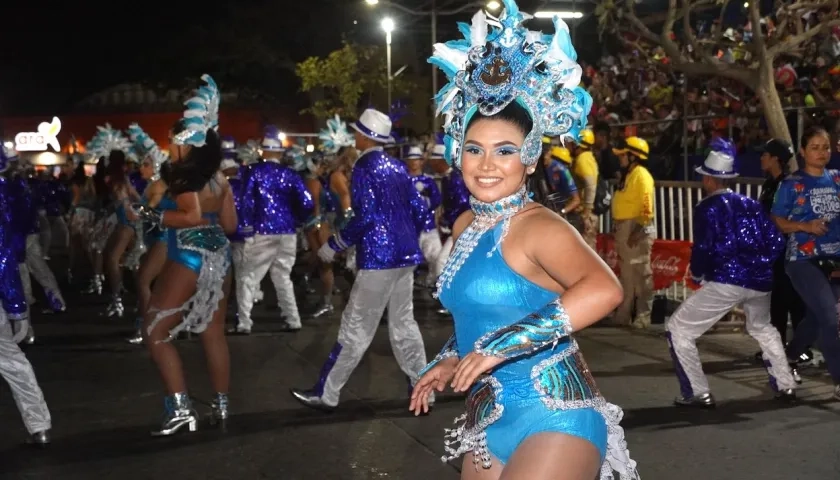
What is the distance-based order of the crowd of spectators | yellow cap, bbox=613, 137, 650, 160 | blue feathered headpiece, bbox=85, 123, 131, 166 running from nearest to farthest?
yellow cap, bbox=613, 137, 650, 160 → the crowd of spectators → blue feathered headpiece, bbox=85, 123, 131, 166

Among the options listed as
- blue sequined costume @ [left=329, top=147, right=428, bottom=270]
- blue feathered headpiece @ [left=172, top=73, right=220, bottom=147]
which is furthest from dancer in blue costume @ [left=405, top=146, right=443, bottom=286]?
blue feathered headpiece @ [left=172, top=73, right=220, bottom=147]

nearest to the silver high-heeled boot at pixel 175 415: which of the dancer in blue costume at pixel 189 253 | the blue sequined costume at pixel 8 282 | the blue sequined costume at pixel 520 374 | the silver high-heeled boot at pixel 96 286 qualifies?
the dancer in blue costume at pixel 189 253

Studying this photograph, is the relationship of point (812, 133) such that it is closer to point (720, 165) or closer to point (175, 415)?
point (720, 165)

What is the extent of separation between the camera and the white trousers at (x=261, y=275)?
1125cm

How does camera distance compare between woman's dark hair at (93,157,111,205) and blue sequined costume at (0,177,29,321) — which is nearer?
blue sequined costume at (0,177,29,321)

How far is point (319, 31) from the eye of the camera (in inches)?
1598

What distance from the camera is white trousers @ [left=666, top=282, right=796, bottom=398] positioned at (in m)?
7.37

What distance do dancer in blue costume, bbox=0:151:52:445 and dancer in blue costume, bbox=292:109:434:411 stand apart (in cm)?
179

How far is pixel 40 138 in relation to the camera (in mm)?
40938

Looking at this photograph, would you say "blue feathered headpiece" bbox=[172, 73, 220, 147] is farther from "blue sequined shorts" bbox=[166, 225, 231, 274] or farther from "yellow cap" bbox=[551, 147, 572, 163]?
"yellow cap" bbox=[551, 147, 572, 163]

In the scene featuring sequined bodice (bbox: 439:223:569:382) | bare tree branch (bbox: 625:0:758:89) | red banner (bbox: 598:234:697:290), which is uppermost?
bare tree branch (bbox: 625:0:758:89)

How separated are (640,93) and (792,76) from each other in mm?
3509

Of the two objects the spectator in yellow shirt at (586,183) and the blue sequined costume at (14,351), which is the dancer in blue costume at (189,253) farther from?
the spectator in yellow shirt at (586,183)

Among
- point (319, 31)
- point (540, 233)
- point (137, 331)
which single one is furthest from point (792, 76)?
point (319, 31)
